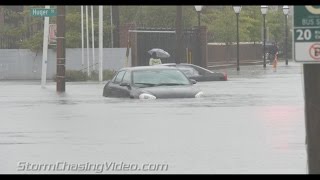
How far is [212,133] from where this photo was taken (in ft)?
52.5

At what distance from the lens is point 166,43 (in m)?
53.6

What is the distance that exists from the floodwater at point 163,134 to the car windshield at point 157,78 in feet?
3.14

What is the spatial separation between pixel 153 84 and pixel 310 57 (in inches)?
708

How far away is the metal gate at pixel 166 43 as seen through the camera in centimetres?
5112

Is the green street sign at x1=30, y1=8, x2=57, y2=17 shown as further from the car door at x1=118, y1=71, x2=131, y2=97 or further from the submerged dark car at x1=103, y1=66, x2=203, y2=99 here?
the car door at x1=118, y1=71, x2=131, y2=97

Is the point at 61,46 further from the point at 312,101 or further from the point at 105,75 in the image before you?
the point at 312,101

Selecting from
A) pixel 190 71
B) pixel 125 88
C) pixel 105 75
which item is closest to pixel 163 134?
pixel 125 88

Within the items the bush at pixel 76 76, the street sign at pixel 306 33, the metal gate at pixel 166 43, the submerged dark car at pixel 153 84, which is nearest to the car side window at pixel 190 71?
the bush at pixel 76 76

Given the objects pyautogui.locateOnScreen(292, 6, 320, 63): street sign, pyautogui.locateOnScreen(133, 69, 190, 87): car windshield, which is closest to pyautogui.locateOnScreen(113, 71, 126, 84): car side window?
pyautogui.locateOnScreen(133, 69, 190, 87): car windshield

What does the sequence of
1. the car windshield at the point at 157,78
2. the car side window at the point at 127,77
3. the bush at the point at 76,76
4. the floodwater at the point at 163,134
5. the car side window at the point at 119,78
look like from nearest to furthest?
the floodwater at the point at 163,134
the car windshield at the point at 157,78
the car side window at the point at 127,77
the car side window at the point at 119,78
the bush at the point at 76,76

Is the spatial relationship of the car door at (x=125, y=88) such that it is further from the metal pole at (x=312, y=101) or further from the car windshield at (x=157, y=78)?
the metal pole at (x=312, y=101)

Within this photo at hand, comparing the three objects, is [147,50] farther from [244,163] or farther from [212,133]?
[244,163]

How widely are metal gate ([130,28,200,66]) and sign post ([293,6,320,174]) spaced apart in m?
42.5

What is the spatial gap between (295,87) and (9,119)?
15.1 meters
